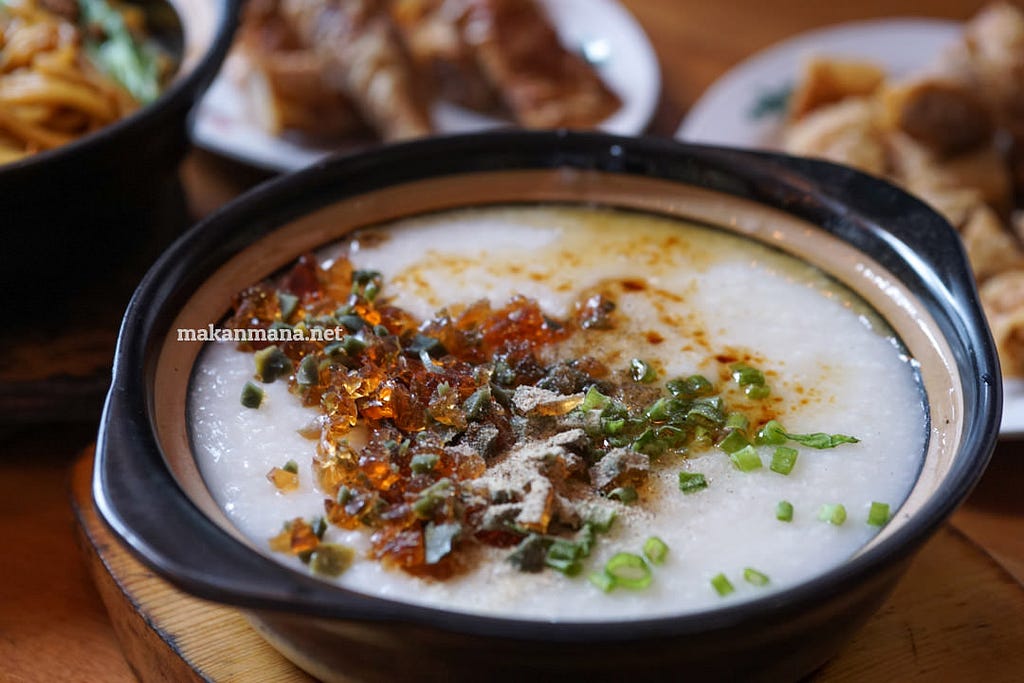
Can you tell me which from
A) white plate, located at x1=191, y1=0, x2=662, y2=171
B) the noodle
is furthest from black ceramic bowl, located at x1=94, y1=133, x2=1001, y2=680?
white plate, located at x1=191, y1=0, x2=662, y2=171

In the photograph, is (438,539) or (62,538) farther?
(62,538)

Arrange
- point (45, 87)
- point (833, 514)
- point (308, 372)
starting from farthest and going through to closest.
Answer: point (45, 87) < point (308, 372) < point (833, 514)

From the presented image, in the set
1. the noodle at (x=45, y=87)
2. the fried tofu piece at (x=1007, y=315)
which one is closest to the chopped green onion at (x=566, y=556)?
the fried tofu piece at (x=1007, y=315)

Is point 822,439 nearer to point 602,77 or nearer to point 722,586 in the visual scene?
point 722,586

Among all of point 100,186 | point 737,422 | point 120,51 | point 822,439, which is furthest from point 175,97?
point 822,439

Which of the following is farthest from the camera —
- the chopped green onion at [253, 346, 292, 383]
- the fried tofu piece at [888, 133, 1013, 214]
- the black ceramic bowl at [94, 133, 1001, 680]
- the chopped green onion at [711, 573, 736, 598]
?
the fried tofu piece at [888, 133, 1013, 214]

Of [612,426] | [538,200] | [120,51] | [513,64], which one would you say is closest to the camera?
[612,426]

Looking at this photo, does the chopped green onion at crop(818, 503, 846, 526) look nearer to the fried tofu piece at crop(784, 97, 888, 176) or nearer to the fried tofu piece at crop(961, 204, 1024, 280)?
the fried tofu piece at crop(961, 204, 1024, 280)
